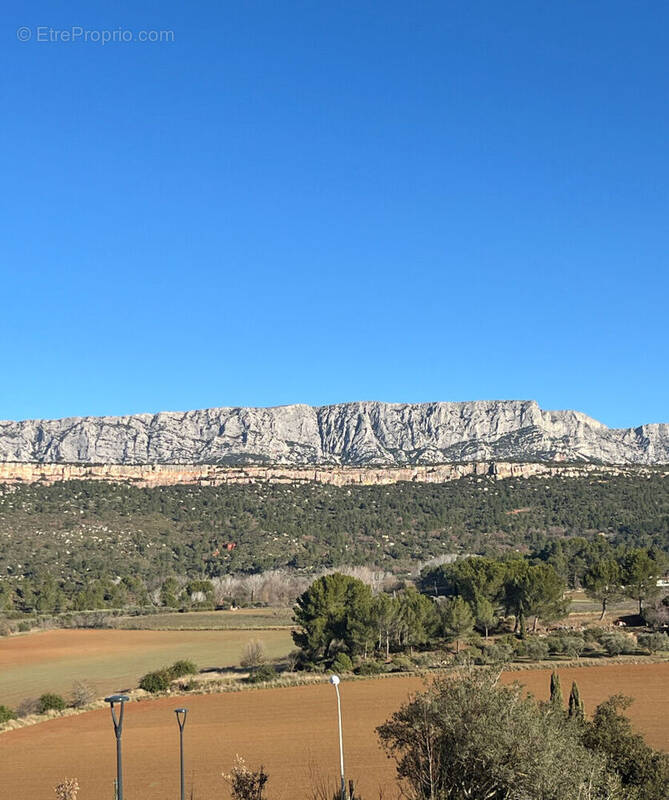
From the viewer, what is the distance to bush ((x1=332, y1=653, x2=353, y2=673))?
5303cm

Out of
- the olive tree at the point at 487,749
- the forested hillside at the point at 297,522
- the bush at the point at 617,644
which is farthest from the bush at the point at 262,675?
the forested hillside at the point at 297,522

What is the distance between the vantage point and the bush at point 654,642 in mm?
56562

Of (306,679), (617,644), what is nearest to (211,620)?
(306,679)

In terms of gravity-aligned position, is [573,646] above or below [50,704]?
above

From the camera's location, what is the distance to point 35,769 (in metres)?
31.8

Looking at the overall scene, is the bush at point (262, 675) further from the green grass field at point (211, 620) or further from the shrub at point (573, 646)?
the green grass field at point (211, 620)

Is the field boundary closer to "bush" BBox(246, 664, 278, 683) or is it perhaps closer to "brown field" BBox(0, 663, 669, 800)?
"bush" BBox(246, 664, 278, 683)

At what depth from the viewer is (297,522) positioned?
12912 cm

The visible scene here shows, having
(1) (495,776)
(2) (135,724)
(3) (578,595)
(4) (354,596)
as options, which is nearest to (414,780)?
(1) (495,776)

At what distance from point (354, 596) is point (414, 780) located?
137 ft

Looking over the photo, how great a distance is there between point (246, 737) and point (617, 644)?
29.9 meters

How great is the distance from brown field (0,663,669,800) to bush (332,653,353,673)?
3.86 metres

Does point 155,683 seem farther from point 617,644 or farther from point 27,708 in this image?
point 617,644

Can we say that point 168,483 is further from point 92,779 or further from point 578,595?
point 92,779
